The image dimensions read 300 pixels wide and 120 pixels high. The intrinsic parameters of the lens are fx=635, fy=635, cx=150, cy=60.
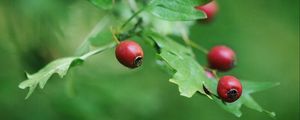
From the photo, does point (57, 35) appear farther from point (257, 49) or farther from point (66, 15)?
point (257, 49)

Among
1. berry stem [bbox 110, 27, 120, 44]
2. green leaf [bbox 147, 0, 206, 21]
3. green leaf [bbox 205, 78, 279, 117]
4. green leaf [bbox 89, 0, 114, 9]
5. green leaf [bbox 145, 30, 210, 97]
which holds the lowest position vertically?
green leaf [bbox 205, 78, 279, 117]

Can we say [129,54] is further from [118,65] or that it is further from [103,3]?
[118,65]

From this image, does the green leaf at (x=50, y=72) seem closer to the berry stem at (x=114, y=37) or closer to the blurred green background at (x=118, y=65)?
the berry stem at (x=114, y=37)

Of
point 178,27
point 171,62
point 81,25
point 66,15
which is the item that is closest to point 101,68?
point 81,25

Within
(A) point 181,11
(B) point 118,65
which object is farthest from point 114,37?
(B) point 118,65

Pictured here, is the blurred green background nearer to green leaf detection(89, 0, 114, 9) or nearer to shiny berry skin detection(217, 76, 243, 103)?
green leaf detection(89, 0, 114, 9)

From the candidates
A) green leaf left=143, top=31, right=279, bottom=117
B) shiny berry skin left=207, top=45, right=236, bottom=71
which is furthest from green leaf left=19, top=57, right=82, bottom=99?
shiny berry skin left=207, top=45, right=236, bottom=71

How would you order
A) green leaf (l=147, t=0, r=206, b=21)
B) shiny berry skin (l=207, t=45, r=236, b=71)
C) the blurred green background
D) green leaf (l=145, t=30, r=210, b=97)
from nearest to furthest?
green leaf (l=145, t=30, r=210, b=97) → green leaf (l=147, t=0, r=206, b=21) → shiny berry skin (l=207, t=45, r=236, b=71) → the blurred green background

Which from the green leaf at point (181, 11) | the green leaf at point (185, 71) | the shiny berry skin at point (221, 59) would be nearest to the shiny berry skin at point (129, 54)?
the green leaf at point (185, 71)
